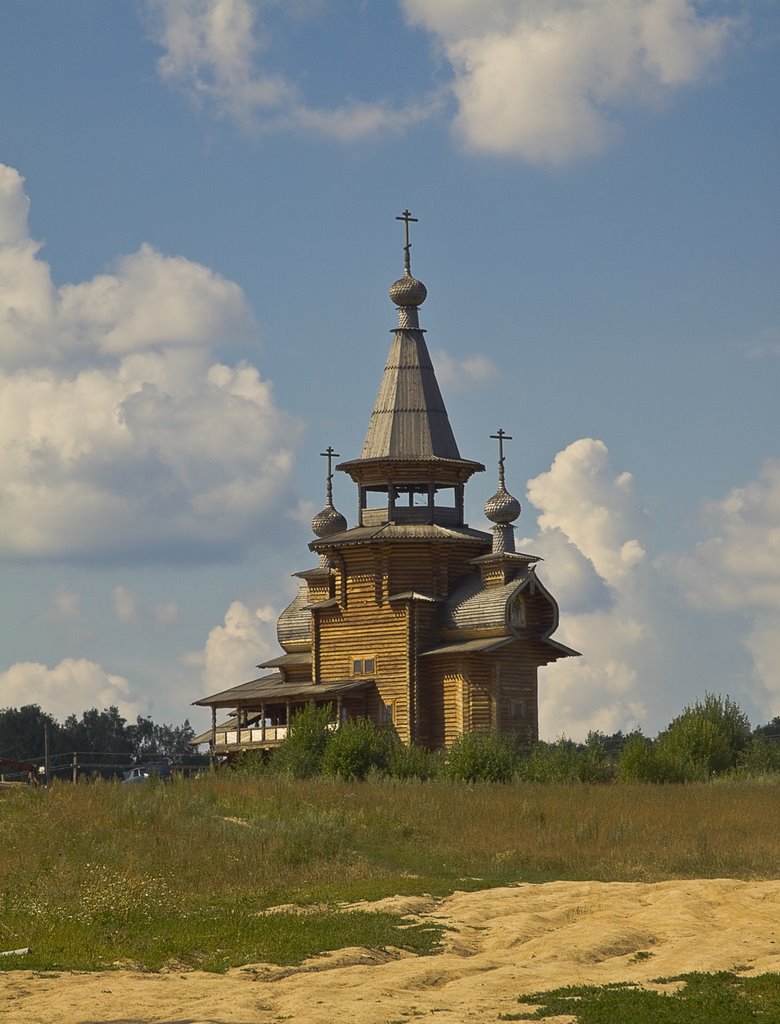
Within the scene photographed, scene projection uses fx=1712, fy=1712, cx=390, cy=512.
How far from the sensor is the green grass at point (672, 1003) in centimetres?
1758

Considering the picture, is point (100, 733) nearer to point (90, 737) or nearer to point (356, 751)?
point (90, 737)

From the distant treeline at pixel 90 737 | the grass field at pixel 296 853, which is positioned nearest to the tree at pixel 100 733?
the distant treeline at pixel 90 737

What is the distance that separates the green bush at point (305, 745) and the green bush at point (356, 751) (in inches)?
24.1

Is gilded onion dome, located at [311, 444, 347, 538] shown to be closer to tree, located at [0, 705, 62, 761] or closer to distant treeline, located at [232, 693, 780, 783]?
distant treeline, located at [232, 693, 780, 783]

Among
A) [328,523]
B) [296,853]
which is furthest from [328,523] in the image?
Answer: [296,853]

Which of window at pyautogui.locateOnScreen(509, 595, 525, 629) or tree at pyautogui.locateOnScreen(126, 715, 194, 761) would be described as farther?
tree at pyautogui.locateOnScreen(126, 715, 194, 761)

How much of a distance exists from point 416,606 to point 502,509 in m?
4.78

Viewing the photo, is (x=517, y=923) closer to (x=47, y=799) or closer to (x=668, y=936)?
(x=668, y=936)

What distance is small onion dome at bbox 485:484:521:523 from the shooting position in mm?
58625

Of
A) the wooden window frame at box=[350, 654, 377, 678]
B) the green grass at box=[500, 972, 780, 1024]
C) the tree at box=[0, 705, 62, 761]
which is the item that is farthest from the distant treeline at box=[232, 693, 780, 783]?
the tree at box=[0, 705, 62, 761]

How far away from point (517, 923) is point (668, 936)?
2.17 meters

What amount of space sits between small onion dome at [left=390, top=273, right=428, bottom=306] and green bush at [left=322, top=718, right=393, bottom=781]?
708 inches

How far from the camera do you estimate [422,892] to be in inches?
1045

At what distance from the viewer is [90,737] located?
11331 centimetres
